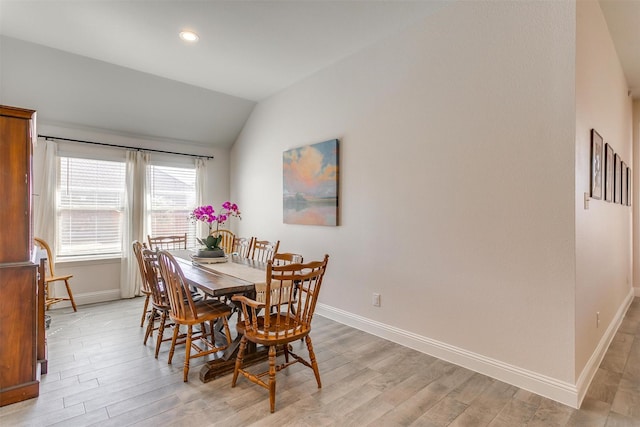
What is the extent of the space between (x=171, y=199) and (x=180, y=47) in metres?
2.53

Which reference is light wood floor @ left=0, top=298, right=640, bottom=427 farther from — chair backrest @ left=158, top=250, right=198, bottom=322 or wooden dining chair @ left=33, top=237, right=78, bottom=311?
wooden dining chair @ left=33, top=237, right=78, bottom=311

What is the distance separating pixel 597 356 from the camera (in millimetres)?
2590

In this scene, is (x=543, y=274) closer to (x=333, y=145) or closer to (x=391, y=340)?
(x=391, y=340)

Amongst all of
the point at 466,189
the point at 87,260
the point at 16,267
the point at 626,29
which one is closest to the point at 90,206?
the point at 87,260

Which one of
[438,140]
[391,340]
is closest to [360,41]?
[438,140]

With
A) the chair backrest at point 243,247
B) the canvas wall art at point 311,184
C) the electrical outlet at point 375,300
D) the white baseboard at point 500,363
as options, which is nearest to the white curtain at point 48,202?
the chair backrest at point 243,247

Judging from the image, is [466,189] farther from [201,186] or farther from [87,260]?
[87,260]

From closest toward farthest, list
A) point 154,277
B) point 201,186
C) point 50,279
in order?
point 154,277 → point 50,279 → point 201,186

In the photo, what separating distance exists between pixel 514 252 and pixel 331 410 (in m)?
1.66

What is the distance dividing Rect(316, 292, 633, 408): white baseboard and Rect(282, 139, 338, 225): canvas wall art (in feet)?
4.04

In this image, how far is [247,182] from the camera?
5.33 meters

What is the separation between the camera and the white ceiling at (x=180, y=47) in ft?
8.93

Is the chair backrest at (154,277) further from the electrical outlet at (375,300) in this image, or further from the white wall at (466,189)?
the electrical outlet at (375,300)

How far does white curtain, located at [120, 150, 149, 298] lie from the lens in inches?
182
